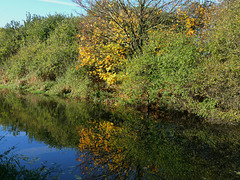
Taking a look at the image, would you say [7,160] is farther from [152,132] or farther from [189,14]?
[189,14]

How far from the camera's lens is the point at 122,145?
24.6 ft

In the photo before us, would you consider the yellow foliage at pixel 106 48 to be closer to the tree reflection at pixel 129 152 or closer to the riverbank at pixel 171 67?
the riverbank at pixel 171 67

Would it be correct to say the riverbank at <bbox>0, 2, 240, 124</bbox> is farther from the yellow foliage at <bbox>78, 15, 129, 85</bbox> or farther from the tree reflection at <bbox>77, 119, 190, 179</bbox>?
the tree reflection at <bbox>77, 119, 190, 179</bbox>

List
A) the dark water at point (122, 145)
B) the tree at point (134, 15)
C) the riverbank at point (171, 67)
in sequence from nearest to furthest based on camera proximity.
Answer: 1. the dark water at point (122, 145)
2. the riverbank at point (171, 67)
3. the tree at point (134, 15)

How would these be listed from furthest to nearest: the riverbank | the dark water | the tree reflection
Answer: the riverbank < the dark water < the tree reflection

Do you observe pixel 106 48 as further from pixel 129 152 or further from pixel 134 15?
pixel 129 152

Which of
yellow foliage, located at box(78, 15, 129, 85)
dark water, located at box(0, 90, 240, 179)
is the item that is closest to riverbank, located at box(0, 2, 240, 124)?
yellow foliage, located at box(78, 15, 129, 85)

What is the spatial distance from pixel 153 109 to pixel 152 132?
452 cm

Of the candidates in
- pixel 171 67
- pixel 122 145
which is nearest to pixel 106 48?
pixel 171 67

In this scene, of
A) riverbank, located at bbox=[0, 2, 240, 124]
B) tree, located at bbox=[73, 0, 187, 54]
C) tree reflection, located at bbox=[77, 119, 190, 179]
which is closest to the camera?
tree reflection, located at bbox=[77, 119, 190, 179]

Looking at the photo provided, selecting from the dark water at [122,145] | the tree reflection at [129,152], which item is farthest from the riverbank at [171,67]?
the tree reflection at [129,152]

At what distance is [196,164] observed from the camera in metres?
6.17

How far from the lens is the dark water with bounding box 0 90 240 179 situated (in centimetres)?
570

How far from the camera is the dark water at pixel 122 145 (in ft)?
18.7
